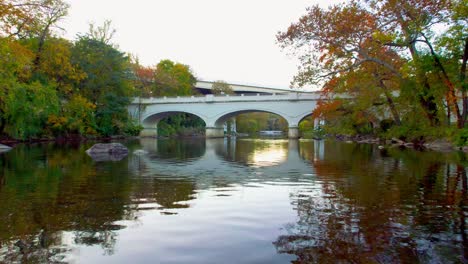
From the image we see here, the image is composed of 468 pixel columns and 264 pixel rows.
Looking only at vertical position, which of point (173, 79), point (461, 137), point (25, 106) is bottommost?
point (461, 137)

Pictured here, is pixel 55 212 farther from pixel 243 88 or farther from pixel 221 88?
pixel 243 88

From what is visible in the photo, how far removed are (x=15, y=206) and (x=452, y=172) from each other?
1115 centimetres

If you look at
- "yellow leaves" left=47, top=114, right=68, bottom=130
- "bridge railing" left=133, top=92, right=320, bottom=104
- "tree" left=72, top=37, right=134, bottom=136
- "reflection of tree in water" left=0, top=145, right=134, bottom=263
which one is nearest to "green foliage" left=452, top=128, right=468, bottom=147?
"reflection of tree in water" left=0, top=145, right=134, bottom=263

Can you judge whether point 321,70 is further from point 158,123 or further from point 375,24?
point 158,123

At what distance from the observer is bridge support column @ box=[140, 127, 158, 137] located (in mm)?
57550

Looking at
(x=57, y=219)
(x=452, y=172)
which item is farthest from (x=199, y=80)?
(x=57, y=219)

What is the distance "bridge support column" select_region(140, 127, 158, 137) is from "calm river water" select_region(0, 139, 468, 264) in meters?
48.7

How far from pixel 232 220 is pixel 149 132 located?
2139 inches

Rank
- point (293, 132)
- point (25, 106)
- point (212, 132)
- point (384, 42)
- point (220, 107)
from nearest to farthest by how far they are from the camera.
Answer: point (384, 42) → point (25, 106) → point (293, 132) → point (220, 107) → point (212, 132)

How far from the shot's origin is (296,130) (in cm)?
4862

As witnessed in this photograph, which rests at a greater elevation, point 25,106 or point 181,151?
point 25,106

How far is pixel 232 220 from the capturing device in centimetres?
554

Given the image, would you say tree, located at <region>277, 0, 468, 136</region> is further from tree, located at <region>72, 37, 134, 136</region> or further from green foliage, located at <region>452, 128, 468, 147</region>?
tree, located at <region>72, 37, 134, 136</region>

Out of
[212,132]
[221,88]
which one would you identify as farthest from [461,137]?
[221,88]
